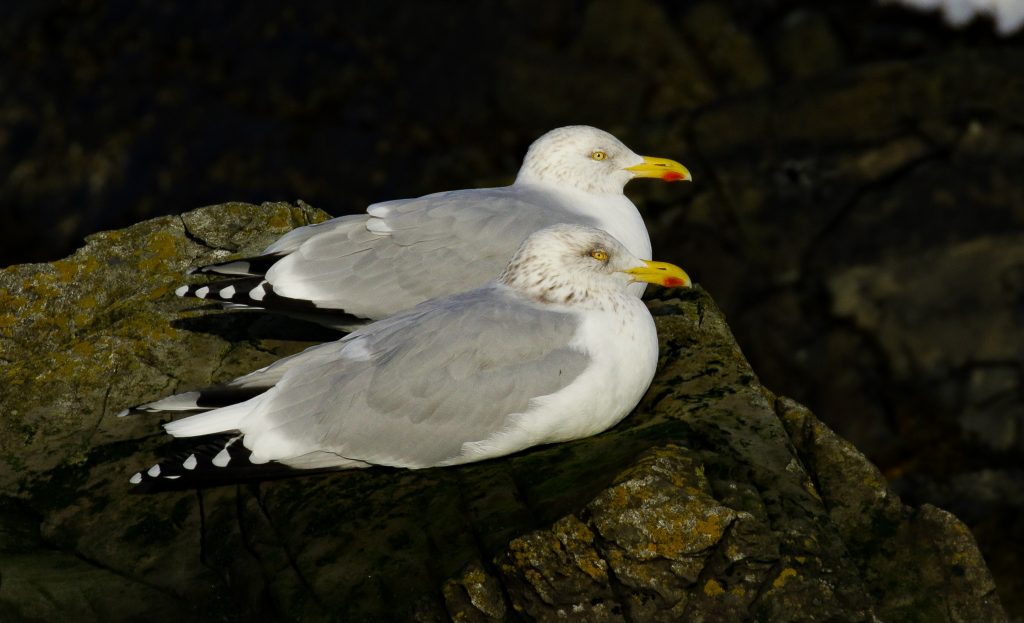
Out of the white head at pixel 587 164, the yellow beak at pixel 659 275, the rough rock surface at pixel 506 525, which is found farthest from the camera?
the white head at pixel 587 164

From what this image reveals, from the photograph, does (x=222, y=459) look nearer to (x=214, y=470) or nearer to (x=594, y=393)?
(x=214, y=470)

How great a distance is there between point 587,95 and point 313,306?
585cm

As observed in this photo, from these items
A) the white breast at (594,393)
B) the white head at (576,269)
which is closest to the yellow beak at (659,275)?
the white head at (576,269)

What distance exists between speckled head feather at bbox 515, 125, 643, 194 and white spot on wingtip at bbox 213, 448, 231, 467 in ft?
9.04

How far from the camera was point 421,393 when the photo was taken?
16.8 feet

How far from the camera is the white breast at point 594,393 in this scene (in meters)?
5.09

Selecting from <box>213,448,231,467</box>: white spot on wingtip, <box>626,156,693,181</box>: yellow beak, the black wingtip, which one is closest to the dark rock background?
<box>626,156,693,181</box>: yellow beak

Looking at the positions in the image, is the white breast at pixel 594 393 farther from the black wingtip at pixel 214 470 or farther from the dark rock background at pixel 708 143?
the dark rock background at pixel 708 143

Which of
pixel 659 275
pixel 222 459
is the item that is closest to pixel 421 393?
pixel 222 459

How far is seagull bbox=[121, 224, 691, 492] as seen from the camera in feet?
16.7

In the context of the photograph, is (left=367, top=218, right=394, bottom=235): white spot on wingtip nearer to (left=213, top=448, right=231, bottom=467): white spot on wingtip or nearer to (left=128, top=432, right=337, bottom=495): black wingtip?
(left=128, top=432, right=337, bottom=495): black wingtip

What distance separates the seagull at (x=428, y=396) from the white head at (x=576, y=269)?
0.26 feet

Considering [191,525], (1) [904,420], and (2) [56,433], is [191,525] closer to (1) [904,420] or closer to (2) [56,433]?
(2) [56,433]

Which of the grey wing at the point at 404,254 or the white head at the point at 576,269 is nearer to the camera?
the white head at the point at 576,269
